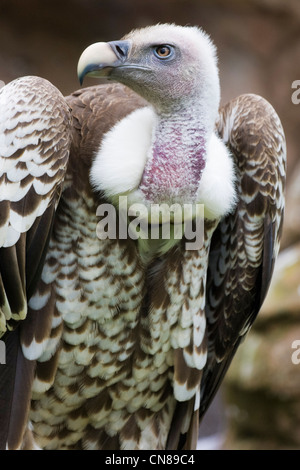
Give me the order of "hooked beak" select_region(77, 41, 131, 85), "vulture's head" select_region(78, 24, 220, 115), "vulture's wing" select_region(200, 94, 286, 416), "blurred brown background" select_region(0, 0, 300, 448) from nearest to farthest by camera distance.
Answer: "hooked beak" select_region(77, 41, 131, 85)
"vulture's head" select_region(78, 24, 220, 115)
"vulture's wing" select_region(200, 94, 286, 416)
"blurred brown background" select_region(0, 0, 300, 448)

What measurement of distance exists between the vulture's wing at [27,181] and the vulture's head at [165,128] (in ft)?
0.75

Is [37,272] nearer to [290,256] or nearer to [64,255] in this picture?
[64,255]

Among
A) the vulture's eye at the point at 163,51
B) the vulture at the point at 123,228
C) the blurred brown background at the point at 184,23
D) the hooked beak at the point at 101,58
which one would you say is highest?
the blurred brown background at the point at 184,23

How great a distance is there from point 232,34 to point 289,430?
21.1 ft

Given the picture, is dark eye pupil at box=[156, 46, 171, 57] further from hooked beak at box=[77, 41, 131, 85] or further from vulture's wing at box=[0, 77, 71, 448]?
vulture's wing at box=[0, 77, 71, 448]

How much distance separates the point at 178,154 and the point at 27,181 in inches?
29.3

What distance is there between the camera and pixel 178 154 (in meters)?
4.11

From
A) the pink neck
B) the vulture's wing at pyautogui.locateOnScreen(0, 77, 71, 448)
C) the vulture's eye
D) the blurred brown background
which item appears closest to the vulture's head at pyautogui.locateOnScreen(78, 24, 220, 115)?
the vulture's eye

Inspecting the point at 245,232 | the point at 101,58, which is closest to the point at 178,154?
the point at 101,58

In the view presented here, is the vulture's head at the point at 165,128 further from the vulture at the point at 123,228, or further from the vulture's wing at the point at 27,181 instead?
the vulture's wing at the point at 27,181

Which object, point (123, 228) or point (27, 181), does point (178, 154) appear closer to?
point (123, 228)

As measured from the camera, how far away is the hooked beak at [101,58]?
3.94 meters

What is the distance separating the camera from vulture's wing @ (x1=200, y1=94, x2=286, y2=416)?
463 centimetres

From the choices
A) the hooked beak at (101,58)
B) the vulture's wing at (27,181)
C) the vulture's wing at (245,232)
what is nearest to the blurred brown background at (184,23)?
the vulture's wing at (245,232)
